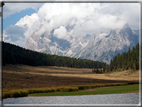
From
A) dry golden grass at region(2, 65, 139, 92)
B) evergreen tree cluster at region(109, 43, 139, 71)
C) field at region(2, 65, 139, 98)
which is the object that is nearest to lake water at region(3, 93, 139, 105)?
field at region(2, 65, 139, 98)

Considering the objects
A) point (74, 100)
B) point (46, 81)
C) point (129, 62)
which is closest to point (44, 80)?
point (46, 81)

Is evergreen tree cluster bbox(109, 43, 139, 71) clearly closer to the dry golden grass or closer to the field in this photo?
the dry golden grass

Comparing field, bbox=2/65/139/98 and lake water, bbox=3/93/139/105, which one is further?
field, bbox=2/65/139/98

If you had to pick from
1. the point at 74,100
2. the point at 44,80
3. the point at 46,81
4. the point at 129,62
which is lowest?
the point at 44,80

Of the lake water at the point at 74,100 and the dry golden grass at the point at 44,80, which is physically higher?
the lake water at the point at 74,100

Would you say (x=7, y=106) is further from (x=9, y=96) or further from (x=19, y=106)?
(x=9, y=96)

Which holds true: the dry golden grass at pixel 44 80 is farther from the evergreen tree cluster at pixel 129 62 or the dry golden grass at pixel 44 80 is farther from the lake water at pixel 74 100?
the evergreen tree cluster at pixel 129 62

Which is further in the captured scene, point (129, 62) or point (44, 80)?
point (129, 62)

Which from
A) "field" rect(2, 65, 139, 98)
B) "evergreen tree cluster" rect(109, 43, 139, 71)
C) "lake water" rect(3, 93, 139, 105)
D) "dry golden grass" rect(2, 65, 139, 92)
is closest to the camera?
"lake water" rect(3, 93, 139, 105)

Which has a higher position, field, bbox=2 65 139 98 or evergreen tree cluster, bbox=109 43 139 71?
evergreen tree cluster, bbox=109 43 139 71

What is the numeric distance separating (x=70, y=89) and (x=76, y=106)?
102ft

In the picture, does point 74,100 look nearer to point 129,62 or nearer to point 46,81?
point 46,81

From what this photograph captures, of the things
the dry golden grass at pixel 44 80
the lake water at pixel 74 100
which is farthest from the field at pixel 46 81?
the lake water at pixel 74 100

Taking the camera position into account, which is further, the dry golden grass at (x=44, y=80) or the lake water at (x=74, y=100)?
the dry golden grass at (x=44, y=80)
